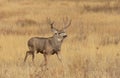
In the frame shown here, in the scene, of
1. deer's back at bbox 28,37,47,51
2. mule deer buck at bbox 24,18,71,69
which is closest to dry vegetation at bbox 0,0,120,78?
mule deer buck at bbox 24,18,71,69

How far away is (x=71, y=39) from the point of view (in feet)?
56.6

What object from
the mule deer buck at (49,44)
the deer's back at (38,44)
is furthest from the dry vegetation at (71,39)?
the deer's back at (38,44)

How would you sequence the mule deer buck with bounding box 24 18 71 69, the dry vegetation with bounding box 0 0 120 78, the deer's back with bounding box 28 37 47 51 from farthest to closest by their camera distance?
the deer's back with bounding box 28 37 47 51 < the mule deer buck with bounding box 24 18 71 69 < the dry vegetation with bounding box 0 0 120 78

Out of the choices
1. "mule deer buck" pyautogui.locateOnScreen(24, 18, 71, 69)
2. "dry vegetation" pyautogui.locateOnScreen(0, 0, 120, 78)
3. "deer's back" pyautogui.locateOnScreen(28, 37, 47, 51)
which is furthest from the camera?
"deer's back" pyautogui.locateOnScreen(28, 37, 47, 51)

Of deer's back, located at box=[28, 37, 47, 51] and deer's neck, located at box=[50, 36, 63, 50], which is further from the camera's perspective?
deer's back, located at box=[28, 37, 47, 51]

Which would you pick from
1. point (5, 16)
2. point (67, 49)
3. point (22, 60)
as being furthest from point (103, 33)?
point (5, 16)

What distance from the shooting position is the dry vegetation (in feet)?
31.5

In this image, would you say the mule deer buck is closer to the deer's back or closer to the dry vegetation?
the deer's back

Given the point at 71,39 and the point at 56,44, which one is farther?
the point at 71,39

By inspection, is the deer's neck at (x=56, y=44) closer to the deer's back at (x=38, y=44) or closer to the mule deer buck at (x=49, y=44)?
the mule deer buck at (x=49, y=44)

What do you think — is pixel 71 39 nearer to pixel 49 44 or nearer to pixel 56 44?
pixel 49 44

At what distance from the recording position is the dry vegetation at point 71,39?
960 cm

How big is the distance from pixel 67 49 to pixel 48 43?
2387mm

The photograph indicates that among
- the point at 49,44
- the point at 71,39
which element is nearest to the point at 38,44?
the point at 49,44
